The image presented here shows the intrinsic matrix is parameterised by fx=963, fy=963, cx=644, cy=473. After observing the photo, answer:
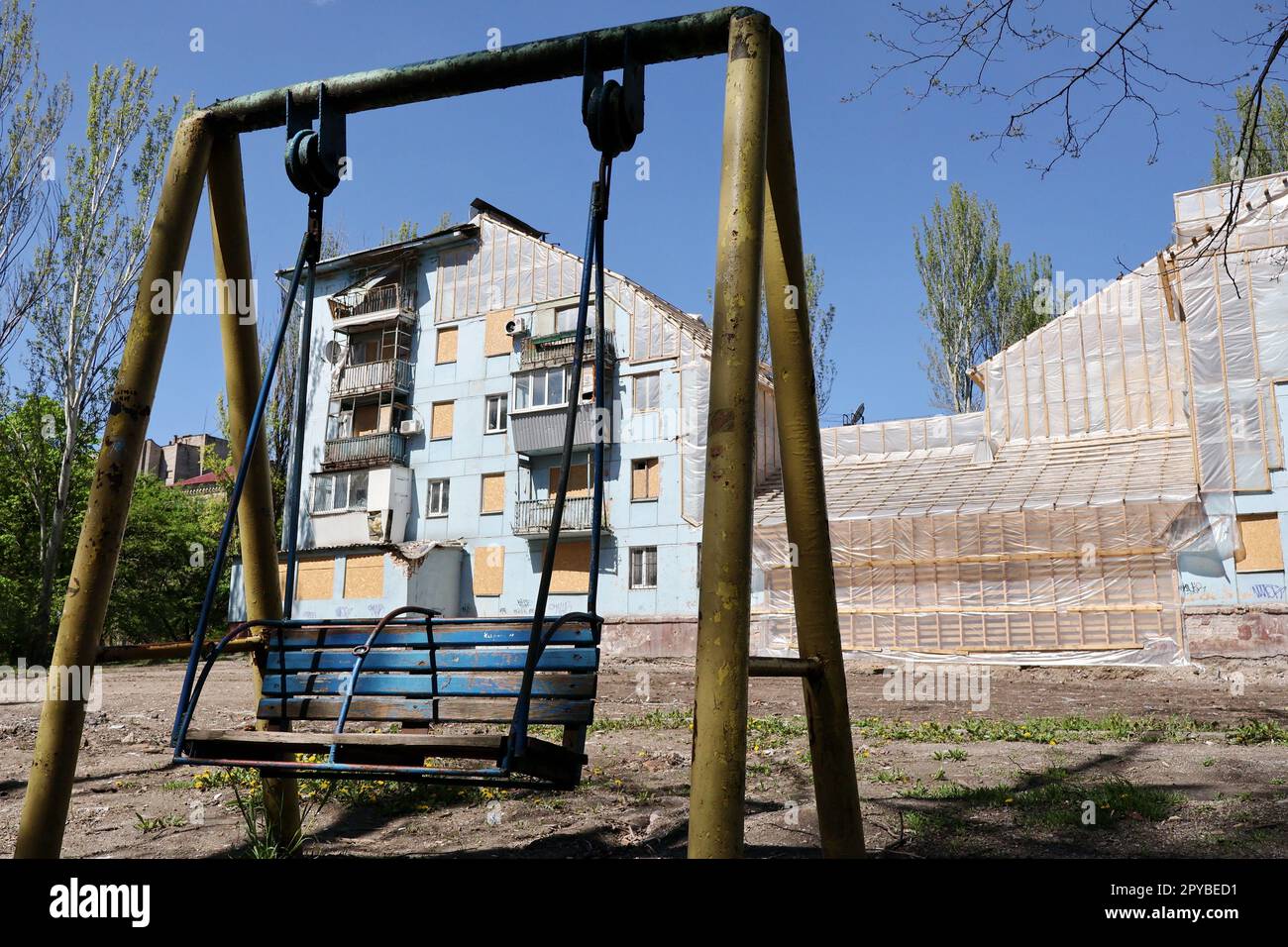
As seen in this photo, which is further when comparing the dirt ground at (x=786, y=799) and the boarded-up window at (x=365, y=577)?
the boarded-up window at (x=365, y=577)

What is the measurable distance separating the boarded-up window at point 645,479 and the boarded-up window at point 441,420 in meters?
7.39

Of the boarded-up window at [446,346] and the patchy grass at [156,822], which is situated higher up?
the boarded-up window at [446,346]

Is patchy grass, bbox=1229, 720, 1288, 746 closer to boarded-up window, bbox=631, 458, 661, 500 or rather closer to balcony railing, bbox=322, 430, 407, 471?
boarded-up window, bbox=631, 458, 661, 500

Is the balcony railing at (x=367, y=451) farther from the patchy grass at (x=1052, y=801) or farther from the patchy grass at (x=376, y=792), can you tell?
the patchy grass at (x=1052, y=801)

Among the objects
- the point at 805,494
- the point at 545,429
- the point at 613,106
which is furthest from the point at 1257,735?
the point at 545,429

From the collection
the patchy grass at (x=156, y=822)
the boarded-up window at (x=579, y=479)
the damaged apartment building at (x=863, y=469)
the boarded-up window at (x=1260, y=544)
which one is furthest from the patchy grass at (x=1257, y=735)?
the boarded-up window at (x=579, y=479)

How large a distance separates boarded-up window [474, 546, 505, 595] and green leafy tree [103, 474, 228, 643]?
9.99 metres

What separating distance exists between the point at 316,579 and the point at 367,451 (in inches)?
185

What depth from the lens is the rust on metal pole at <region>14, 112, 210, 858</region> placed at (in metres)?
3.61

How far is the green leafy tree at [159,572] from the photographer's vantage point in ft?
115

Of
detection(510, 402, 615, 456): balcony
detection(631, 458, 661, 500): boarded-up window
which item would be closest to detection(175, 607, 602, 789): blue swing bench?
detection(631, 458, 661, 500): boarded-up window

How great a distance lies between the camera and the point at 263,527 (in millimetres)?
4691

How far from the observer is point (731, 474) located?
119 inches
